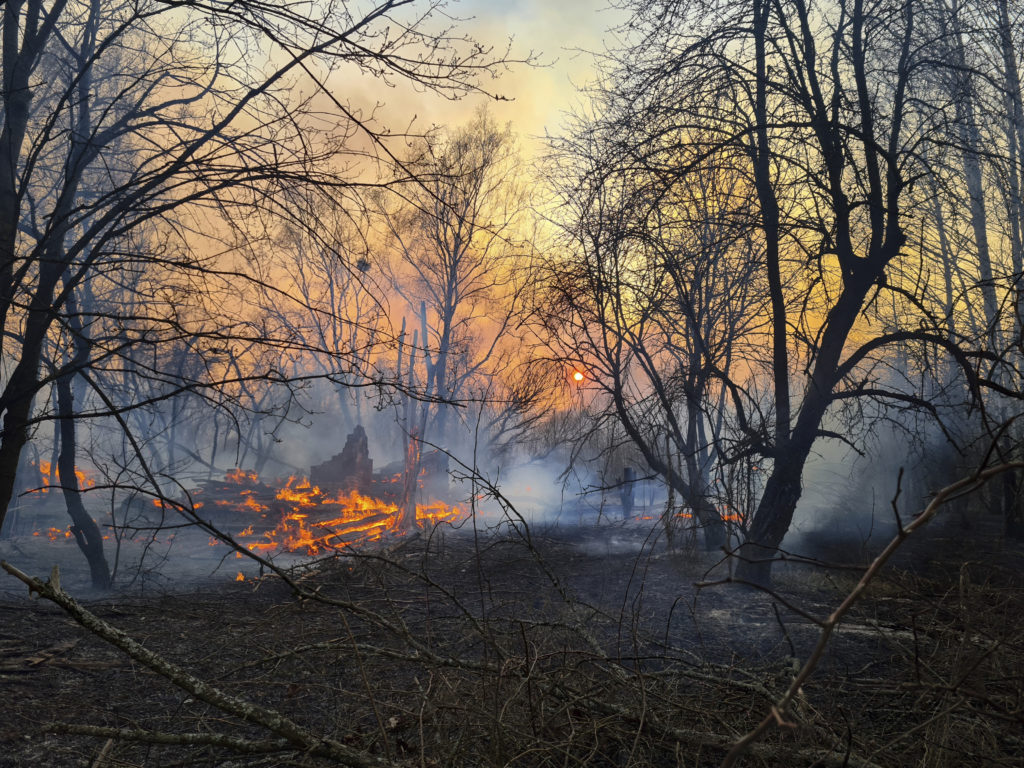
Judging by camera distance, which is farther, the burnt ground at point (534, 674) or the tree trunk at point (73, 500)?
the tree trunk at point (73, 500)

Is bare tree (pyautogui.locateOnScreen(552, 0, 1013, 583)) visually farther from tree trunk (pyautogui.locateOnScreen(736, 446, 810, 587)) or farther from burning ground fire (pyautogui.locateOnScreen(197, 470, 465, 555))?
burning ground fire (pyautogui.locateOnScreen(197, 470, 465, 555))

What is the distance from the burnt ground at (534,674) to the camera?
2633 millimetres

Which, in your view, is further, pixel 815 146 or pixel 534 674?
pixel 815 146

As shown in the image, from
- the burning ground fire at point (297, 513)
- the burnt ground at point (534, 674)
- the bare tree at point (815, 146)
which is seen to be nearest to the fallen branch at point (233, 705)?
the burnt ground at point (534, 674)

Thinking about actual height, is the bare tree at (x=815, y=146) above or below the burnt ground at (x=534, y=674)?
above

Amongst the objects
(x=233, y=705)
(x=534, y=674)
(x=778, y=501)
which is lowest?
(x=534, y=674)

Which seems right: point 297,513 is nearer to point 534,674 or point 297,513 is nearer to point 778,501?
point 778,501

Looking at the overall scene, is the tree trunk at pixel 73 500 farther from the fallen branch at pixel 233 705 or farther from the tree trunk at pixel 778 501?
the tree trunk at pixel 778 501

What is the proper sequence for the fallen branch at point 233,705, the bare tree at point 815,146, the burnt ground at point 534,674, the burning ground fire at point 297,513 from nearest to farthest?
the fallen branch at point 233,705 → the burnt ground at point 534,674 → the bare tree at point 815,146 → the burning ground fire at point 297,513

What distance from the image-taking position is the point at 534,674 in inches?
111

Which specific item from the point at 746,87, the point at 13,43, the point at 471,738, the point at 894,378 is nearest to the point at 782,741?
the point at 471,738

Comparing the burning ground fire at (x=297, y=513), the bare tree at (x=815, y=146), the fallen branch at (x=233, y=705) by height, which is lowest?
the burning ground fire at (x=297, y=513)

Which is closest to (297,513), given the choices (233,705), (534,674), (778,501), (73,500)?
(73,500)

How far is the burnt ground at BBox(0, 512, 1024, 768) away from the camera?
2.63 m
